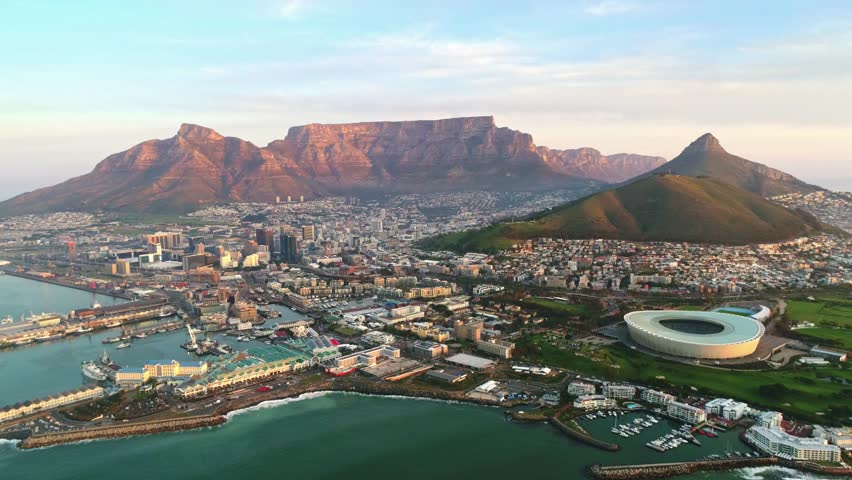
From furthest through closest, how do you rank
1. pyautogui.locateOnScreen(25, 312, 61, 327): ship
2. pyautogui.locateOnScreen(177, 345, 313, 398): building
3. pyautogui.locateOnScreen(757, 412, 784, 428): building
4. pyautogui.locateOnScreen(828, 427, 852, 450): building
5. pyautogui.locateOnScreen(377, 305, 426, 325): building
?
pyautogui.locateOnScreen(377, 305, 426, 325): building → pyautogui.locateOnScreen(25, 312, 61, 327): ship → pyautogui.locateOnScreen(177, 345, 313, 398): building → pyautogui.locateOnScreen(757, 412, 784, 428): building → pyautogui.locateOnScreen(828, 427, 852, 450): building

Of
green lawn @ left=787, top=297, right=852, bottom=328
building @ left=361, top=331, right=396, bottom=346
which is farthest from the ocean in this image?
green lawn @ left=787, top=297, right=852, bottom=328

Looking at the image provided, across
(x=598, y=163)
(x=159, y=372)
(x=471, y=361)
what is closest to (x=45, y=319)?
(x=159, y=372)

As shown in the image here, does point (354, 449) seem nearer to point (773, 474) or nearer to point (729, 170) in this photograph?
point (773, 474)

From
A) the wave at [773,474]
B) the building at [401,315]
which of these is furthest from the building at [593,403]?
the building at [401,315]

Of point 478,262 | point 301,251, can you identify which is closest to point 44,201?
point 301,251

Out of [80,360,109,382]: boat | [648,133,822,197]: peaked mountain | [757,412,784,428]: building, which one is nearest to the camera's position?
[757,412,784,428]: building

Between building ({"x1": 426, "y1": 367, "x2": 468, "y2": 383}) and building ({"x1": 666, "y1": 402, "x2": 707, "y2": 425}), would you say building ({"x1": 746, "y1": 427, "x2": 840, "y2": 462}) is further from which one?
building ({"x1": 426, "y1": 367, "x2": 468, "y2": 383})
